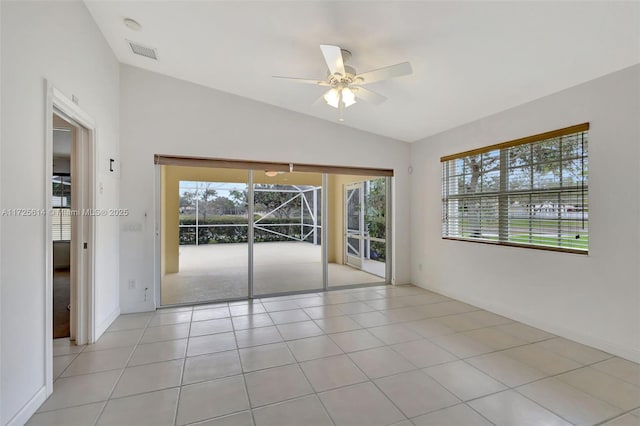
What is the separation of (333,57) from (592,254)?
304 centimetres

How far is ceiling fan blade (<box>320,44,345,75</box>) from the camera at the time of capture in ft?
7.46

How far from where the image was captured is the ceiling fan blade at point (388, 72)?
239 cm

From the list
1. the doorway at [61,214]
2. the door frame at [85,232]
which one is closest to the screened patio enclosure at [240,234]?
the door frame at [85,232]

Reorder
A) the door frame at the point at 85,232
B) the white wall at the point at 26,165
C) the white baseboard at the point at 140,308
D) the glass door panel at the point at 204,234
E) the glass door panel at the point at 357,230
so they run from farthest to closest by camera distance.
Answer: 1. the glass door panel at the point at 357,230
2. the glass door panel at the point at 204,234
3. the white baseboard at the point at 140,308
4. the door frame at the point at 85,232
5. the white wall at the point at 26,165

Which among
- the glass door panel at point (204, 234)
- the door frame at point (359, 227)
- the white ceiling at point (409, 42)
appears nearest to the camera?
the white ceiling at point (409, 42)

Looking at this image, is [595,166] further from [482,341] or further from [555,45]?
[482,341]

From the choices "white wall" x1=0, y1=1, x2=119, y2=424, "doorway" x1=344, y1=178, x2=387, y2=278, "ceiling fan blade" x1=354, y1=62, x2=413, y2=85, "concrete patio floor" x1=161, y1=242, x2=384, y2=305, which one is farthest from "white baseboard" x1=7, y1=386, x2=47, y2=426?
"doorway" x1=344, y1=178, x2=387, y2=278

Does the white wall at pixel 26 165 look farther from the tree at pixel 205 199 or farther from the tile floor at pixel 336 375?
the tree at pixel 205 199

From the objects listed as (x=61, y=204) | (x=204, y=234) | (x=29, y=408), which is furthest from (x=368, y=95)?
(x=61, y=204)

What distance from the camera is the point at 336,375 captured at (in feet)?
7.83

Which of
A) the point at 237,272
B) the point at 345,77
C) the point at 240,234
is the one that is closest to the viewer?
the point at 345,77

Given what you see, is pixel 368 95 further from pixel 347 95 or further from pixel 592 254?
pixel 592 254

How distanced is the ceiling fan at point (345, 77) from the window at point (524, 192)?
1.90 metres

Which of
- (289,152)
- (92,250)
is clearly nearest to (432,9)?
(289,152)
